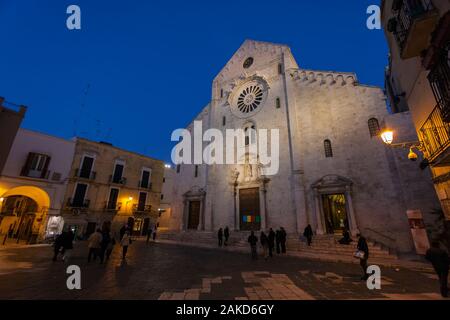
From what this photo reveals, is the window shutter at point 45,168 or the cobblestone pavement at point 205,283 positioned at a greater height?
the window shutter at point 45,168

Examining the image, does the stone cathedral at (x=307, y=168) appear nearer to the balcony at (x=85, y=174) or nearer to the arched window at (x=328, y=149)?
the arched window at (x=328, y=149)

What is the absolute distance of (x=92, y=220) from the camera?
70.7 ft

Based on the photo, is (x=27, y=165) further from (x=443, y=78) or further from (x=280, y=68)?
(x=443, y=78)

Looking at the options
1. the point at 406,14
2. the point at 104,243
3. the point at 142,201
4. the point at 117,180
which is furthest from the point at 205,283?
the point at 142,201

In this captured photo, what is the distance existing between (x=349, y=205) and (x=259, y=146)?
8557 millimetres

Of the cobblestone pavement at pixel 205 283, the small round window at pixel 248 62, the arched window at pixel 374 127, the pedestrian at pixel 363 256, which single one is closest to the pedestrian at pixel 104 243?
the cobblestone pavement at pixel 205 283

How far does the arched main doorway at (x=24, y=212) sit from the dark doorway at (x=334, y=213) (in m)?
23.3

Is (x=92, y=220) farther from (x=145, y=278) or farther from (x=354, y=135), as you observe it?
(x=354, y=135)

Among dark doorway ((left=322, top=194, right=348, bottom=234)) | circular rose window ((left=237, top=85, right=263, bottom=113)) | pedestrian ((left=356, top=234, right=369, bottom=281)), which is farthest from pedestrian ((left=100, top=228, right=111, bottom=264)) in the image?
circular rose window ((left=237, top=85, right=263, bottom=113))

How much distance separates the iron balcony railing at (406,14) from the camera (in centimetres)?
568

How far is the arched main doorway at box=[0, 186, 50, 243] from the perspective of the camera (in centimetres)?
1733

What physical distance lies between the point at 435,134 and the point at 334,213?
12.4 meters

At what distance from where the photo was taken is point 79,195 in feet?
68.7
